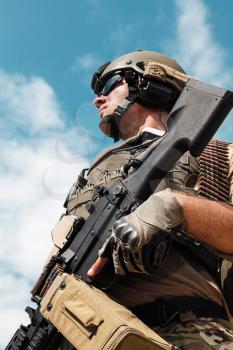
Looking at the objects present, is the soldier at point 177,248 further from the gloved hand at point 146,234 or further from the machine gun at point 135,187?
the machine gun at point 135,187

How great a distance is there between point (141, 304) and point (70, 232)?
107 centimetres

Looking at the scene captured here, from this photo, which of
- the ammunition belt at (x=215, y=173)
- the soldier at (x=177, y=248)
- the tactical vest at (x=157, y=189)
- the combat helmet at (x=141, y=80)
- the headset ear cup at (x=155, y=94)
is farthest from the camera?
the headset ear cup at (x=155, y=94)

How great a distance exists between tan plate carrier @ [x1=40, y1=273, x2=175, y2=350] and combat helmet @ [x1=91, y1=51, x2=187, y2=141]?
2.60m

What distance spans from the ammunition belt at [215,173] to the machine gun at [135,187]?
2.68ft

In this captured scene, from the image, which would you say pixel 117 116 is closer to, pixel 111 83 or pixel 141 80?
pixel 141 80

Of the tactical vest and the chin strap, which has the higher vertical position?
the chin strap

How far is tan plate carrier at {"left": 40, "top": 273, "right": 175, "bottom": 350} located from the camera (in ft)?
13.9

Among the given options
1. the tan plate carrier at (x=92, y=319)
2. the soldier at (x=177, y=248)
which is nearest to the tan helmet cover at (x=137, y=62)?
the soldier at (x=177, y=248)

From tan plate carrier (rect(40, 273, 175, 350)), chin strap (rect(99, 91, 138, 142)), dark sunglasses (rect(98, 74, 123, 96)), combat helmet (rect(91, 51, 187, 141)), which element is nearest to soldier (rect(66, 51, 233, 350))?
combat helmet (rect(91, 51, 187, 141))

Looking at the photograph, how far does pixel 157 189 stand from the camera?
562cm

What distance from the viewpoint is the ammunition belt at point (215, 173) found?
6000mm

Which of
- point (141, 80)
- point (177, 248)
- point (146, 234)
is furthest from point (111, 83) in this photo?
point (146, 234)

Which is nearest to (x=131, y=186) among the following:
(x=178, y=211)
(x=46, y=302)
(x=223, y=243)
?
(x=178, y=211)

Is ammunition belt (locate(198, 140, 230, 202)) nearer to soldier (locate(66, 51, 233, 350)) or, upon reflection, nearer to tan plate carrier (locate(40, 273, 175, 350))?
soldier (locate(66, 51, 233, 350))
